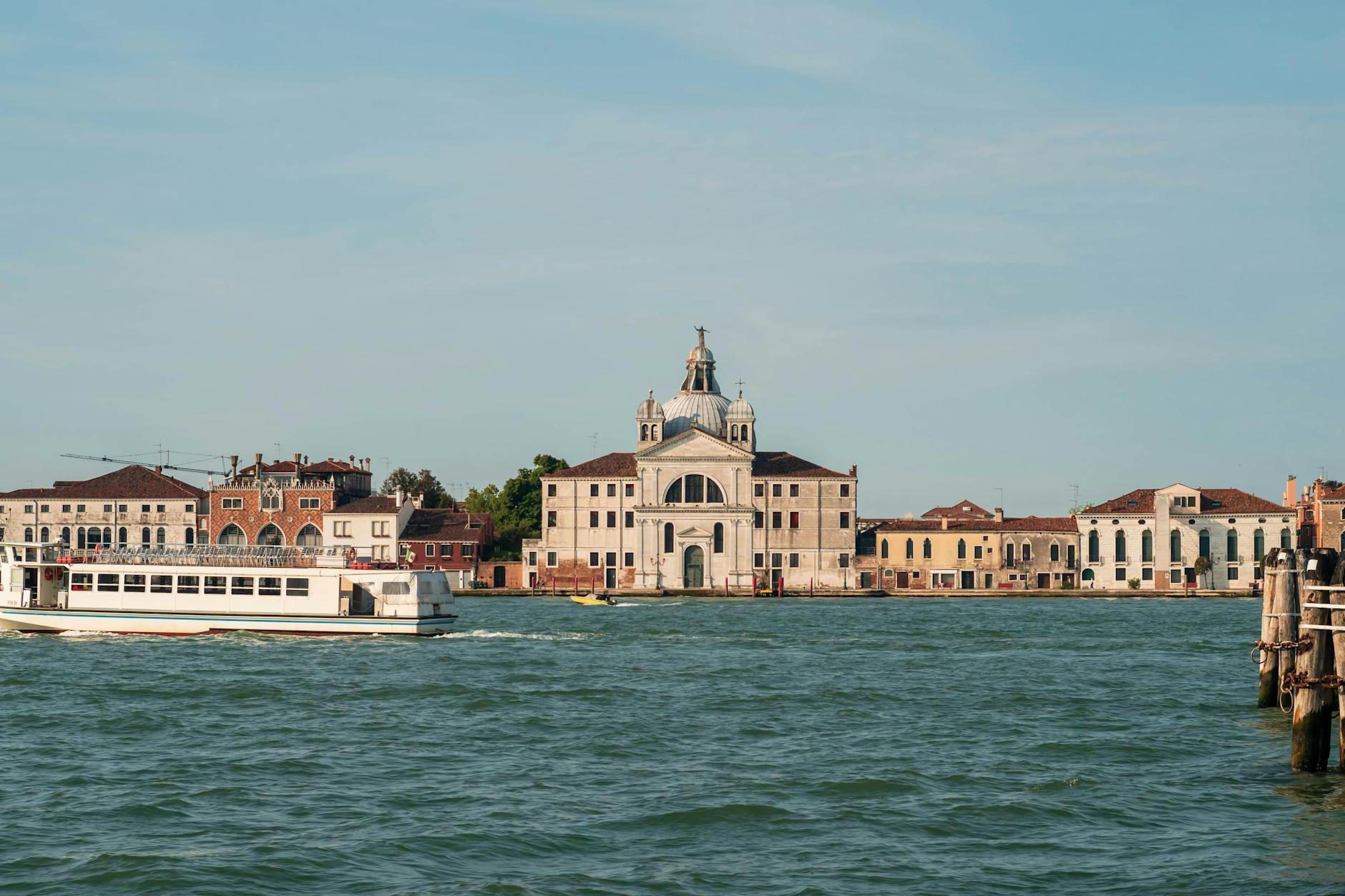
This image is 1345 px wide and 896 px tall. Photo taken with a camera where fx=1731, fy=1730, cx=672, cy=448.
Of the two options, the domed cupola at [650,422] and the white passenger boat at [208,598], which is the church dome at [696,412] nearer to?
the domed cupola at [650,422]

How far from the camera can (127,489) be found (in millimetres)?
97688

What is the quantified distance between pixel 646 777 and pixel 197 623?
2686cm

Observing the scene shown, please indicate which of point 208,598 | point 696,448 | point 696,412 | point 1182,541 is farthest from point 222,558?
point 1182,541

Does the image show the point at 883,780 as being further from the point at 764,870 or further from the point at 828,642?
the point at 828,642

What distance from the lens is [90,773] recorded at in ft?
70.1

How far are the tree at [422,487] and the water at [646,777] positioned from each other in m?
74.9

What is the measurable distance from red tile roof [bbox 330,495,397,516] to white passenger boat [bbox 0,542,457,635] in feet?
156

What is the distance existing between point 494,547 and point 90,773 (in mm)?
77701

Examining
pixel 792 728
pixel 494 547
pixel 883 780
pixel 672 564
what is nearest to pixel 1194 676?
pixel 792 728

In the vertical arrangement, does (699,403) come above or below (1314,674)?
above

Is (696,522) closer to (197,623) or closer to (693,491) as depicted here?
(693,491)

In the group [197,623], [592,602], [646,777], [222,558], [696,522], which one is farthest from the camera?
[696,522]

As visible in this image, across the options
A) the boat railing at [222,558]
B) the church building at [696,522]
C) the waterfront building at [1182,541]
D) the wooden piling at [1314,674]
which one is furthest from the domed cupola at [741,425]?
the wooden piling at [1314,674]

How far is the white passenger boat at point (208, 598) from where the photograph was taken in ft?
148
